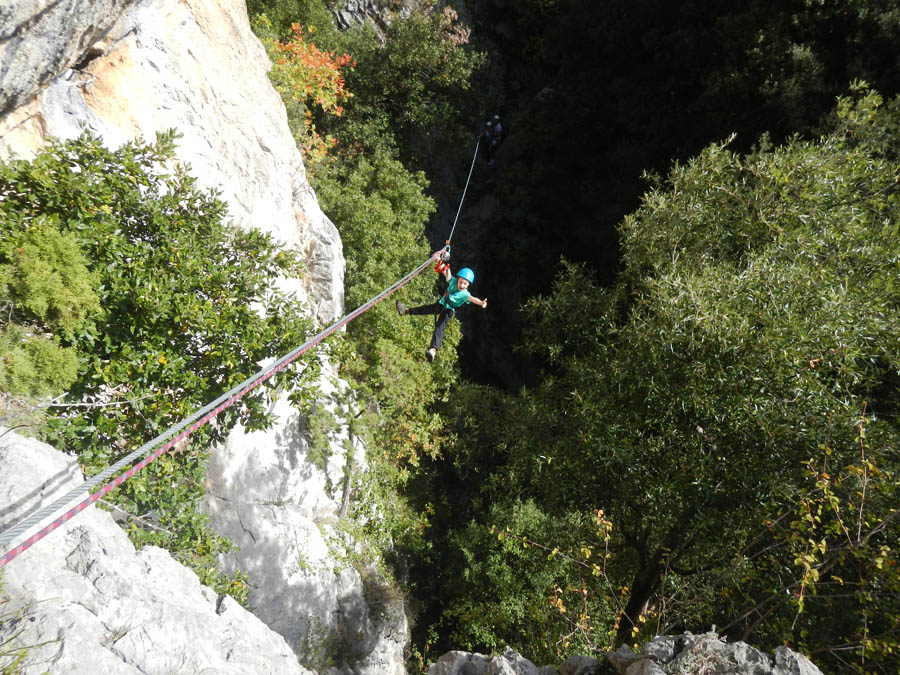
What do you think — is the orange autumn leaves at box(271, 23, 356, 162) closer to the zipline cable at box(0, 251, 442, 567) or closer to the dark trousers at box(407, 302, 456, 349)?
the dark trousers at box(407, 302, 456, 349)

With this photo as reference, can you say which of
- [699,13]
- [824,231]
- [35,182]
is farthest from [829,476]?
[699,13]

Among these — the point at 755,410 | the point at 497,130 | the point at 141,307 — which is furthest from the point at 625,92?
the point at 141,307

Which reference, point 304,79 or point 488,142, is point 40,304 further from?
point 488,142

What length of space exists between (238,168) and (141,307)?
4.45 metres

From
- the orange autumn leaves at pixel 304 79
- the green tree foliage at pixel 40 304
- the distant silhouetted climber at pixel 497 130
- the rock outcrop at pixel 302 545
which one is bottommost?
the rock outcrop at pixel 302 545

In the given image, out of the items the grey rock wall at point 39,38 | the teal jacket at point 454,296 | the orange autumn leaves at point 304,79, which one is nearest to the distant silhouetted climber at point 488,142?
the orange autumn leaves at point 304,79

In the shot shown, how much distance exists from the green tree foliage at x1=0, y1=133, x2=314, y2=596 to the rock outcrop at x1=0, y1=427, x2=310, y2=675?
1050 mm

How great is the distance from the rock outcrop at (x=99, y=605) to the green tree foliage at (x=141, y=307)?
41.3 inches

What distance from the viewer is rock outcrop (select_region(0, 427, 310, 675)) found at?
3174 mm

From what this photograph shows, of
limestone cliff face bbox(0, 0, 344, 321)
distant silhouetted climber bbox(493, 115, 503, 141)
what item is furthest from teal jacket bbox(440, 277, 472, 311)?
distant silhouetted climber bbox(493, 115, 503, 141)

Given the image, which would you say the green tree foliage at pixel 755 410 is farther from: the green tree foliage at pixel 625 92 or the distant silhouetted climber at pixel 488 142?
the distant silhouetted climber at pixel 488 142

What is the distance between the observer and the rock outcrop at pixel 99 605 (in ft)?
10.4

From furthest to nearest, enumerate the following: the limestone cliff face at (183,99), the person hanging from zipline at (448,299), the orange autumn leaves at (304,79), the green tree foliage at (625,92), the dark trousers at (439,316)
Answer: the orange autumn leaves at (304,79) → the green tree foliage at (625,92) → the dark trousers at (439,316) → the person hanging from zipline at (448,299) → the limestone cliff face at (183,99)

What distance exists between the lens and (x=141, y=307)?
554 centimetres
